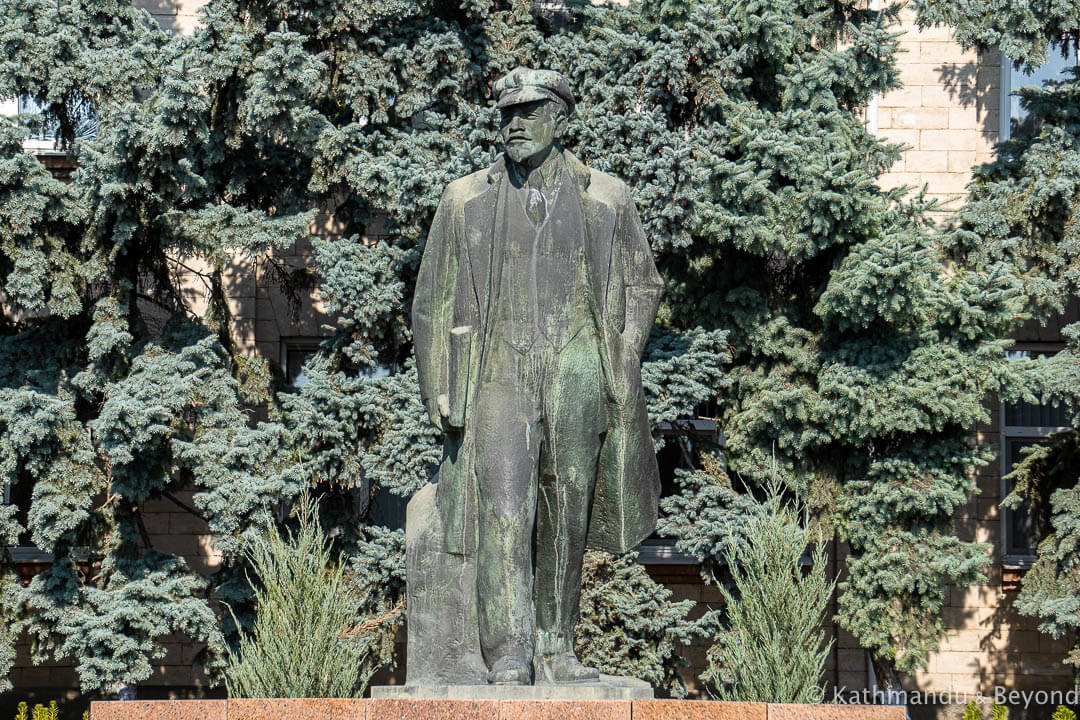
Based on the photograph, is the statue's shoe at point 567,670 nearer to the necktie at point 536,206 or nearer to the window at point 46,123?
the necktie at point 536,206

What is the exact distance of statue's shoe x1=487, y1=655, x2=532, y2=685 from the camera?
6.77 m

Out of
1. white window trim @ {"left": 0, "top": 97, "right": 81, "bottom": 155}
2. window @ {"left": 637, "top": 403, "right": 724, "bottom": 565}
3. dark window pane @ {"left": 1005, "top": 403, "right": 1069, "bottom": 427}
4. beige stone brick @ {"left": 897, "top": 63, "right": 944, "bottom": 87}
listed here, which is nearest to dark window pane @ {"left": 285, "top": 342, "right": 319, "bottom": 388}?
white window trim @ {"left": 0, "top": 97, "right": 81, "bottom": 155}

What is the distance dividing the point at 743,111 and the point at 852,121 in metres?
1.13

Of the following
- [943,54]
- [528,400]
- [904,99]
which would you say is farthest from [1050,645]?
[528,400]

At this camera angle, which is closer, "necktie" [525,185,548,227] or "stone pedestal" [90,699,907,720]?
"stone pedestal" [90,699,907,720]

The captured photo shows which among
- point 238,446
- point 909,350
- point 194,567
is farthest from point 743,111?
point 194,567

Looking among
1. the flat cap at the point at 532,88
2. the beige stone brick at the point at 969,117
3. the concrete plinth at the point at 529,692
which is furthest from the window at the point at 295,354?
the concrete plinth at the point at 529,692

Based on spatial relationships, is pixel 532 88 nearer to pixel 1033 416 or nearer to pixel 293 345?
pixel 293 345

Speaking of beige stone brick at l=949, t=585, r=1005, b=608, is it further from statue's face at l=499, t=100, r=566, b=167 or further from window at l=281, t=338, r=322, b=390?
statue's face at l=499, t=100, r=566, b=167

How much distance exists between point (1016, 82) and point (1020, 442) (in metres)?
3.68

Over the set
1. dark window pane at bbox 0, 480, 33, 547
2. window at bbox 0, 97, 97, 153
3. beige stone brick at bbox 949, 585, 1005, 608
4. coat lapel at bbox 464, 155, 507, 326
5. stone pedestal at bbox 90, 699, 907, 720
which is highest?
window at bbox 0, 97, 97, 153

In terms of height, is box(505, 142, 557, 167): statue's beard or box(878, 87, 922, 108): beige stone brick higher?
box(878, 87, 922, 108): beige stone brick

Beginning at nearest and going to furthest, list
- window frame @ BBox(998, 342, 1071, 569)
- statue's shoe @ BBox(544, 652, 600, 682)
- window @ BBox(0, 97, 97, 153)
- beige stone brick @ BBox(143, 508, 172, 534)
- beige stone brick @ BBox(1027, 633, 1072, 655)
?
statue's shoe @ BBox(544, 652, 600, 682) → window @ BBox(0, 97, 97, 153) → beige stone brick @ BBox(1027, 633, 1072, 655) → window frame @ BBox(998, 342, 1071, 569) → beige stone brick @ BBox(143, 508, 172, 534)

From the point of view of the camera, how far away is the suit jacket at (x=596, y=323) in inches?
284
